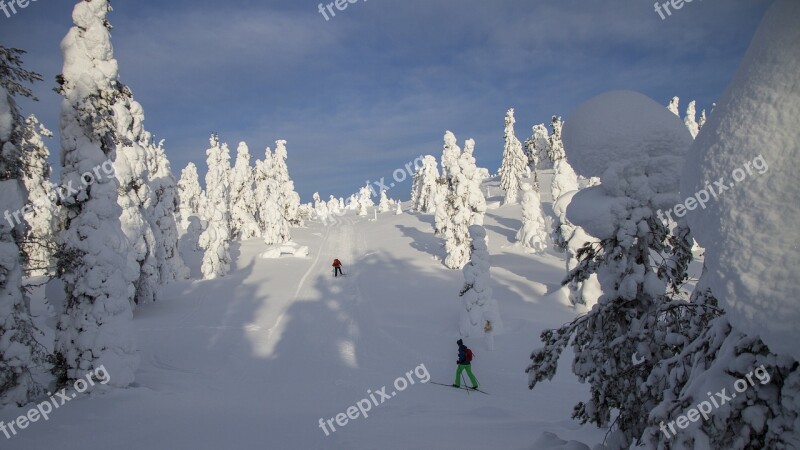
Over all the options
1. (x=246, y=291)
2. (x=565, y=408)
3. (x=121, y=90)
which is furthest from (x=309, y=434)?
(x=246, y=291)

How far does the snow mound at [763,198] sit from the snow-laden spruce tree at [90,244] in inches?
523

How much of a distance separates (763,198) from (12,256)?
510 inches

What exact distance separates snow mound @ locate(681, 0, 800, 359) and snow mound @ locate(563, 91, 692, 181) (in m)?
2.92

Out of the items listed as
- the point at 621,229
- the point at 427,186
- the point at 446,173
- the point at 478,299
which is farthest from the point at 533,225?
the point at 621,229

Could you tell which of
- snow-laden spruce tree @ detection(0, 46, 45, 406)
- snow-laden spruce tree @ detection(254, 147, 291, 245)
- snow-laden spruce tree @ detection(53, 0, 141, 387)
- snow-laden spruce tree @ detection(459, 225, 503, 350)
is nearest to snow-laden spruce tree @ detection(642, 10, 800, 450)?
snow-laden spruce tree @ detection(0, 46, 45, 406)

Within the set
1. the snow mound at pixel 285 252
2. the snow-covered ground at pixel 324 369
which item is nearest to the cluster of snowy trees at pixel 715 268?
the snow-covered ground at pixel 324 369

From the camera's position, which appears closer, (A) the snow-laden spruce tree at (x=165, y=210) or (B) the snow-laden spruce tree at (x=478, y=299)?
(B) the snow-laden spruce tree at (x=478, y=299)

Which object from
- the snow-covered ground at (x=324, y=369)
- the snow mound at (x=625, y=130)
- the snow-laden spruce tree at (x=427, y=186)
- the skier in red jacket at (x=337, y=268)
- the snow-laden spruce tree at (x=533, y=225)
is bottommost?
the snow-covered ground at (x=324, y=369)

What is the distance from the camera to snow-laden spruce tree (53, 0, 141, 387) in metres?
11.1

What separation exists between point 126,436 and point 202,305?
17.7m

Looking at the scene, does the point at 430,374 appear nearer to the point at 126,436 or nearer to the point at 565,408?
the point at 565,408

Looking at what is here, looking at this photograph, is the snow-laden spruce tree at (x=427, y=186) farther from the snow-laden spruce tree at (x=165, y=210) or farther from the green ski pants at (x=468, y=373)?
the green ski pants at (x=468, y=373)

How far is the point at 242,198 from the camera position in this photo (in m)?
60.2

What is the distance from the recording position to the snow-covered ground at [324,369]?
325 inches
